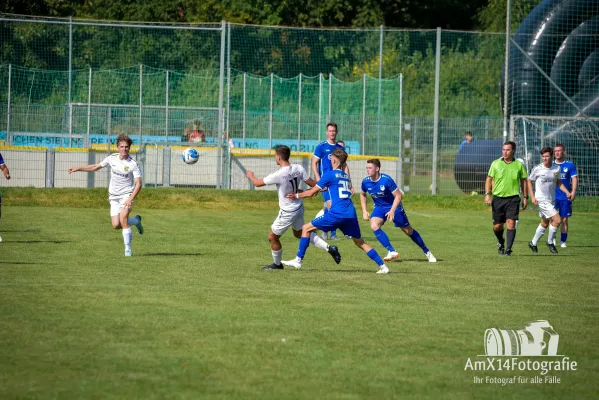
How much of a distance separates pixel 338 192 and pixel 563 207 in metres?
7.42

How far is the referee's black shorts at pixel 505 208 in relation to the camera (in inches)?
645

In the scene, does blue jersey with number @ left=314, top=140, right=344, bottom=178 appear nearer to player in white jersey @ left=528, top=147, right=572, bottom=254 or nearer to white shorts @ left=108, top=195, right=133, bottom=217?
player in white jersey @ left=528, top=147, right=572, bottom=254

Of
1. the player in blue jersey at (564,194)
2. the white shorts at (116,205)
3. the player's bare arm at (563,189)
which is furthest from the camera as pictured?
the player in blue jersey at (564,194)

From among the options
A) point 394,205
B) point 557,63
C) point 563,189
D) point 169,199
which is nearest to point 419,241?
point 394,205

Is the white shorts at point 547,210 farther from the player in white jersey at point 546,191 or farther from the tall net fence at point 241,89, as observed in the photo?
the tall net fence at point 241,89

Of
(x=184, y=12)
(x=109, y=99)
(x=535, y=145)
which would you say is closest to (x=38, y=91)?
(x=109, y=99)

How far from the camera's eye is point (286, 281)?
39.5 feet

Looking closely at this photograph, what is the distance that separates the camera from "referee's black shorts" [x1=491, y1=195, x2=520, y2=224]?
16.4 metres

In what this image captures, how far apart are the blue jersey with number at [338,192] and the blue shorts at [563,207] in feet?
23.5

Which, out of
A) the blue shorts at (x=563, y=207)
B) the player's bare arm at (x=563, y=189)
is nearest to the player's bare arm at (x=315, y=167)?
the player's bare arm at (x=563, y=189)

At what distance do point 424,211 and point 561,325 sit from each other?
57.3 feet

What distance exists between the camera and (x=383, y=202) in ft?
49.9

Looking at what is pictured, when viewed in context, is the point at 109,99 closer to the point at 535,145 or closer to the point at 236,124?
the point at 236,124

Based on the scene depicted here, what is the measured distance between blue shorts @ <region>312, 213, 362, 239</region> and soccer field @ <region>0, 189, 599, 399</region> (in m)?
0.62
